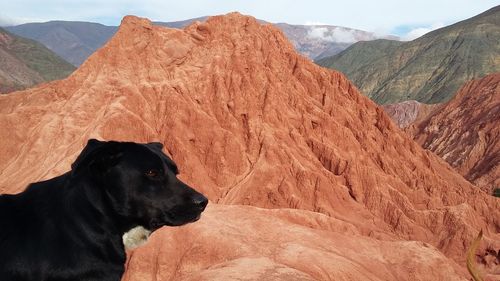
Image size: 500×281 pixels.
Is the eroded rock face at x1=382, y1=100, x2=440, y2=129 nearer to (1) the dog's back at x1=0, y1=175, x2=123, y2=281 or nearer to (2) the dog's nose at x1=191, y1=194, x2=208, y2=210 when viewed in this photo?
(2) the dog's nose at x1=191, y1=194, x2=208, y2=210

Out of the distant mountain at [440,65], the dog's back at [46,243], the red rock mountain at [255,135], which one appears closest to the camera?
the dog's back at [46,243]

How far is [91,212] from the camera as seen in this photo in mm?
3186

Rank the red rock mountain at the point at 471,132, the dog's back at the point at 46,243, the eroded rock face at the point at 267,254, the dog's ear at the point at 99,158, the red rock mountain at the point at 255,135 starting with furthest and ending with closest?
the red rock mountain at the point at 471,132, the red rock mountain at the point at 255,135, the eroded rock face at the point at 267,254, the dog's ear at the point at 99,158, the dog's back at the point at 46,243

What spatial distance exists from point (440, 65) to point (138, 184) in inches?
7506

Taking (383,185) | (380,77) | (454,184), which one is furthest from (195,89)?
(380,77)

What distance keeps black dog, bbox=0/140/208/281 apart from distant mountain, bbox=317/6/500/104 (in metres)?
161

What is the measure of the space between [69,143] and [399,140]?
31470 mm

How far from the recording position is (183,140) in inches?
1626

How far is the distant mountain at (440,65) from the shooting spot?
165250mm

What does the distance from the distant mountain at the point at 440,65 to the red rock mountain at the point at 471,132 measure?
59.4m

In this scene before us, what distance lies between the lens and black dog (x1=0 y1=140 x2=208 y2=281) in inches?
118

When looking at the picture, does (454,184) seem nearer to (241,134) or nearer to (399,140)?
(399,140)

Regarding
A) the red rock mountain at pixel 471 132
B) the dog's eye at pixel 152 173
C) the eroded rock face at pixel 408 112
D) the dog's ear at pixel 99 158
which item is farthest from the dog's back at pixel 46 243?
the eroded rock face at pixel 408 112

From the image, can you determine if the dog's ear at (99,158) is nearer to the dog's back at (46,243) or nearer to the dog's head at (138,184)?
the dog's head at (138,184)
